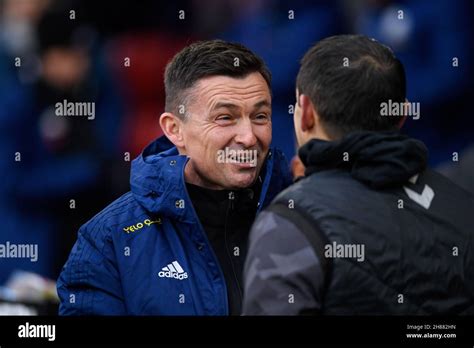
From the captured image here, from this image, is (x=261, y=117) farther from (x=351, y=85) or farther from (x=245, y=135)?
(x=351, y=85)

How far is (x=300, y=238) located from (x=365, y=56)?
0.51 meters

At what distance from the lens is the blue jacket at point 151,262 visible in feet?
8.23

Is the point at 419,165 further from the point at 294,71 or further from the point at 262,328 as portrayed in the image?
the point at 294,71

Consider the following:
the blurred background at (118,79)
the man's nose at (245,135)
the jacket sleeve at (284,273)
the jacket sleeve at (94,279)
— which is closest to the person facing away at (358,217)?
the jacket sleeve at (284,273)

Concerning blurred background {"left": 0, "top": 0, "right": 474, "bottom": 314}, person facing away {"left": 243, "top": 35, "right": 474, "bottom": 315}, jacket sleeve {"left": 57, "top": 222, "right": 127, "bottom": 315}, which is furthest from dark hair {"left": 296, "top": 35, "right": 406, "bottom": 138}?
blurred background {"left": 0, "top": 0, "right": 474, "bottom": 314}

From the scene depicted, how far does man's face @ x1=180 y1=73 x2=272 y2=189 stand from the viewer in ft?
8.82

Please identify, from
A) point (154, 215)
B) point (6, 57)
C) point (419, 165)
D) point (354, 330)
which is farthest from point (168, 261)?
point (6, 57)

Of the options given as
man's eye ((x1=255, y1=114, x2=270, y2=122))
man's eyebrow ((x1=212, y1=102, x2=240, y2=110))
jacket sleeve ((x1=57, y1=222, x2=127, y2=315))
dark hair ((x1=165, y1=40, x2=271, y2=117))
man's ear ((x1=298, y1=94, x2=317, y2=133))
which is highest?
dark hair ((x1=165, y1=40, x2=271, y2=117))

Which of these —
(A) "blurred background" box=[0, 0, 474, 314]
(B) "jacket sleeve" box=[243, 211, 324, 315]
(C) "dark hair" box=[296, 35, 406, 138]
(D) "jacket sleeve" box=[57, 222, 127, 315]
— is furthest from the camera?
(A) "blurred background" box=[0, 0, 474, 314]

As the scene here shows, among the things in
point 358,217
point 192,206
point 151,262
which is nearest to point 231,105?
point 192,206

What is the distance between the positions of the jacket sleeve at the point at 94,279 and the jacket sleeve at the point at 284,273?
0.67 meters

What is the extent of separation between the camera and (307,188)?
2.02m

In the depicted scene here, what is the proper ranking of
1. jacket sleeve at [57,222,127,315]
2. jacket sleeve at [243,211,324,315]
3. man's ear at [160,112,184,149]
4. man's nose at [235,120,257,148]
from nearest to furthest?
jacket sleeve at [243,211,324,315] → jacket sleeve at [57,222,127,315] → man's nose at [235,120,257,148] → man's ear at [160,112,184,149]

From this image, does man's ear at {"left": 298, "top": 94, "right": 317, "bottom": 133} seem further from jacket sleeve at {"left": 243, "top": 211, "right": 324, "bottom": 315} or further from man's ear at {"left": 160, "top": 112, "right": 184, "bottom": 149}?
man's ear at {"left": 160, "top": 112, "right": 184, "bottom": 149}
